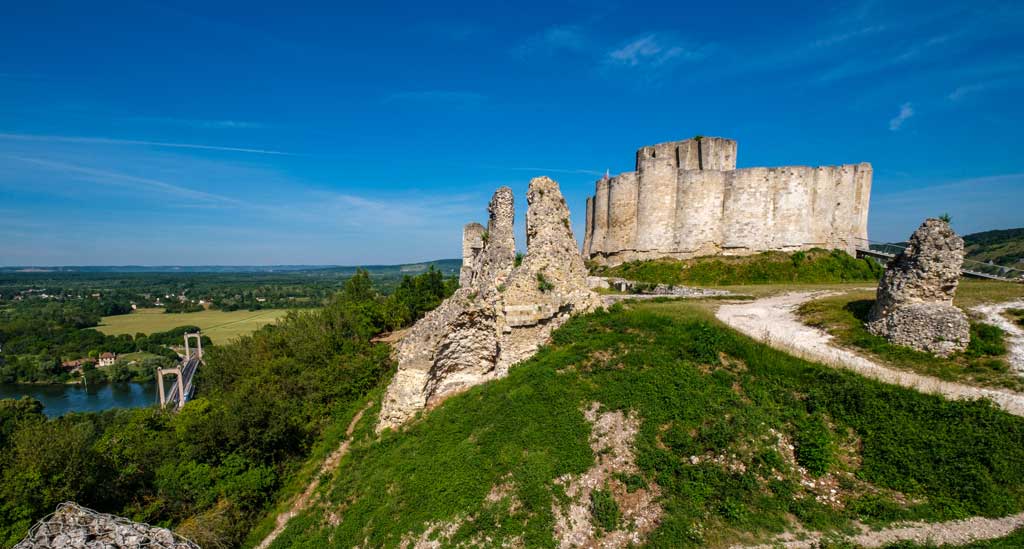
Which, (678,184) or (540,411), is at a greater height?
(678,184)

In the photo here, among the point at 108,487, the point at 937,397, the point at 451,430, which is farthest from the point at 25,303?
the point at 937,397

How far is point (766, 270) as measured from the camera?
3031 centimetres

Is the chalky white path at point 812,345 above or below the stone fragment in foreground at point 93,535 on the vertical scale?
above

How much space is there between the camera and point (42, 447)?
A: 37.2 feet

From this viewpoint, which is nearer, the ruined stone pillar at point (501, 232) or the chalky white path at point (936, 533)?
the chalky white path at point (936, 533)

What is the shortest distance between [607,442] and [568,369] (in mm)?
2428

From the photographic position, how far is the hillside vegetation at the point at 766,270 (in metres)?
29.2

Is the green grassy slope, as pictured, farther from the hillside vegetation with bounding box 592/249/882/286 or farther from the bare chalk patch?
the hillside vegetation with bounding box 592/249/882/286

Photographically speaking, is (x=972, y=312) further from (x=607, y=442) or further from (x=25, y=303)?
(x=25, y=303)

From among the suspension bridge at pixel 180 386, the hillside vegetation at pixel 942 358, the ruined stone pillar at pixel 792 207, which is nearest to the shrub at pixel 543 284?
the hillside vegetation at pixel 942 358

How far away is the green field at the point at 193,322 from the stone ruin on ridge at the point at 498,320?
71.9 m

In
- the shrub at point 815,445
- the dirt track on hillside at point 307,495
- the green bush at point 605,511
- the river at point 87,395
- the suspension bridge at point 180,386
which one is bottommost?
the river at point 87,395

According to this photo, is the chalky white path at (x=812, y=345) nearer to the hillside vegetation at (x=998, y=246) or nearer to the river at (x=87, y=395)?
the hillside vegetation at (x=998, y=246)

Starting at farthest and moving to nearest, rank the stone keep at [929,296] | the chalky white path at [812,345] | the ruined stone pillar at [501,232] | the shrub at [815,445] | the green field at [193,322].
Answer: the green field at [193,322] < the ruined stone pillar at [501,232] < the stone keep at [929,296] < the chalky white path at [812,345] < the shrub at [815,445]
